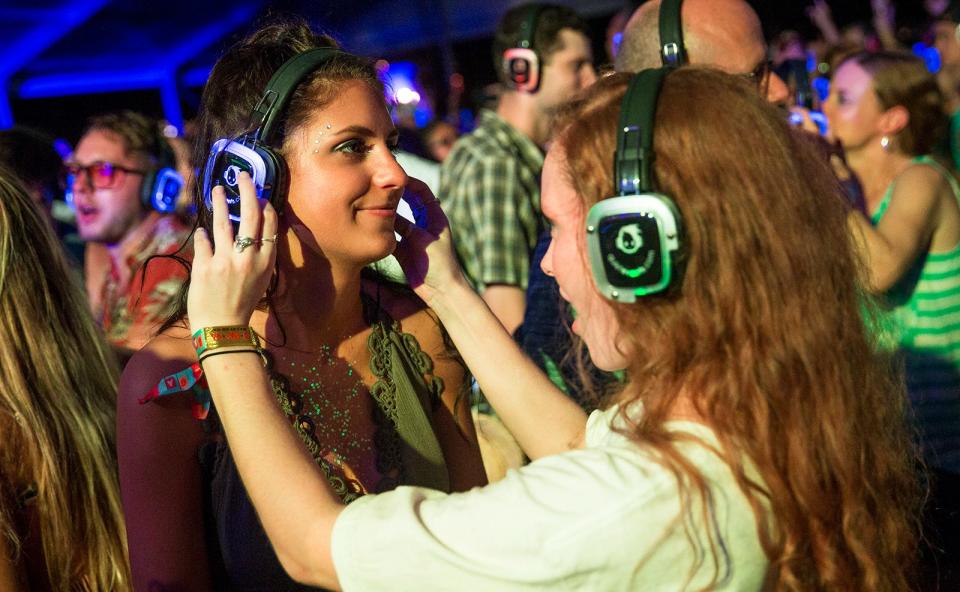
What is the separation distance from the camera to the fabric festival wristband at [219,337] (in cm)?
141

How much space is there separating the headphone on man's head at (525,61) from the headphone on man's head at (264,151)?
2108 mm

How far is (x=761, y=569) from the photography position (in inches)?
48.7

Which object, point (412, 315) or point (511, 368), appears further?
point (412, 315)

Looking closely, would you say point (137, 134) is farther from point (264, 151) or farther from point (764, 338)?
point (764, 338)

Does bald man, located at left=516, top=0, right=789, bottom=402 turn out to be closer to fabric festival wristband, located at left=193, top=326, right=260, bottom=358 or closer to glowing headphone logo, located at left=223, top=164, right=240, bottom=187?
glowing headphone logo, located at left=223, top=164, right=240, bottom=187

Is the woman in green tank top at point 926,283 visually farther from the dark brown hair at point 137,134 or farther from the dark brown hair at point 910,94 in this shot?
the dark brown hair at point 137,134

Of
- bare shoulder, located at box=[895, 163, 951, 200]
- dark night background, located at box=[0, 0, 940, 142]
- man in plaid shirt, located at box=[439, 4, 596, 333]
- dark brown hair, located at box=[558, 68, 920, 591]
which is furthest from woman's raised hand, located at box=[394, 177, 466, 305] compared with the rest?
dark night background, located at box=[0, 0, 940, 142]

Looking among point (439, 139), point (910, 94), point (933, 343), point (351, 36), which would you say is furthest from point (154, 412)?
point (351, 36)

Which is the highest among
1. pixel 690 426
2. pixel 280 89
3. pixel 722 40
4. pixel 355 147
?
pixel 722 40

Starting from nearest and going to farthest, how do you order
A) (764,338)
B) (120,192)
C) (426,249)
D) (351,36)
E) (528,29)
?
1. (764,338)
2. (426,249)
3. (528,29)
4. (120,192)
5. (351,36)

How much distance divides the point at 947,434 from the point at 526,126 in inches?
71.4

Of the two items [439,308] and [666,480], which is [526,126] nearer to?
[439,308]

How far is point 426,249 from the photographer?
6.41 feet

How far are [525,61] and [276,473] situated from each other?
2832mm
